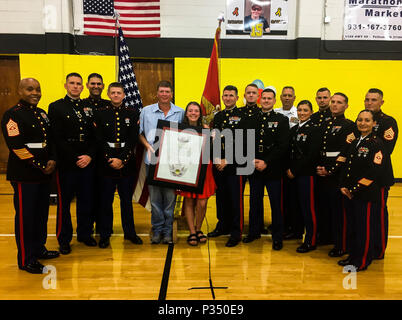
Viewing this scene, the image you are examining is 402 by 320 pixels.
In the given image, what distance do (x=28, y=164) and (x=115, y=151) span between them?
0.84 metres

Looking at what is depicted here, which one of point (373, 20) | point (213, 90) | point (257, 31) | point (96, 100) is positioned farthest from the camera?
point (257, 31)

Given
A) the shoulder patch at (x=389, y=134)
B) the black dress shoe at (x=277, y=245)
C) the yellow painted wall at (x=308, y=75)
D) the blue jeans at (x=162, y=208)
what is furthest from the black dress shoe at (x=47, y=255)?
the yellow painted wall at (x=308, y=75)

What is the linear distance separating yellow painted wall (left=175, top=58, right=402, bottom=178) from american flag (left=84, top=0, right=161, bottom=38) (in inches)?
33.9

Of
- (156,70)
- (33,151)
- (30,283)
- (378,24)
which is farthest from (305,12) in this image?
(30,283)

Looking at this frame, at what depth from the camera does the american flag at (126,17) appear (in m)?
6.50

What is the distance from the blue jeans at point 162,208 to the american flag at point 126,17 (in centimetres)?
398

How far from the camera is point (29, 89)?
9.47 feet

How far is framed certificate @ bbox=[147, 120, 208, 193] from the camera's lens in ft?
11.4

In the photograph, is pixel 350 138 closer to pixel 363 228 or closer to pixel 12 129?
pixel 363 228

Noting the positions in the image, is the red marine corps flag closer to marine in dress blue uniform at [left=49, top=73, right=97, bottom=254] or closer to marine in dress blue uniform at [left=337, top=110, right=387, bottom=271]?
marine in dress blue uniform at [left=49, top=73, right=97, bottom=254]

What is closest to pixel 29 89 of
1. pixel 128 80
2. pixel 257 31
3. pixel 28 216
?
pixel 28 216

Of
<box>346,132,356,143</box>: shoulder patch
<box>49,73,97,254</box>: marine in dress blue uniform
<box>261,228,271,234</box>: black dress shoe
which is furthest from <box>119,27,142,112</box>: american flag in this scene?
<box>346,132,356,143</box>: shoulder patch

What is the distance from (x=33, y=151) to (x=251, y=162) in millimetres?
2062

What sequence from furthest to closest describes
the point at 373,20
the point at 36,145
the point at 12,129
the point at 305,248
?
the point at 373,20 < the point at 305,248 < the point at 36,145 < the point at 12,129
